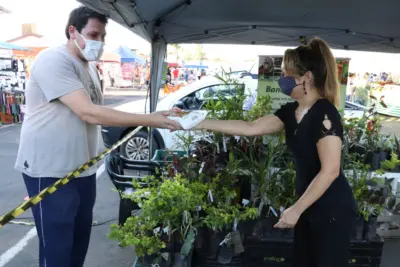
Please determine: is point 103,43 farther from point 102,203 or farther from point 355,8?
point 102,203

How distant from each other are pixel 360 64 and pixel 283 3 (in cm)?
1968

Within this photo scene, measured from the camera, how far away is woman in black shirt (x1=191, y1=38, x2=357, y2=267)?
1531 mm

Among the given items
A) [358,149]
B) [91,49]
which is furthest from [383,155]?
[91,49]

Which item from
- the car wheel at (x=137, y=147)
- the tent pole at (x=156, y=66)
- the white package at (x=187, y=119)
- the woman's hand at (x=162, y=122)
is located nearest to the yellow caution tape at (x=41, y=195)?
the woman's hand at (x=162, y=122)

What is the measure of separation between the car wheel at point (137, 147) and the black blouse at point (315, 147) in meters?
4.74

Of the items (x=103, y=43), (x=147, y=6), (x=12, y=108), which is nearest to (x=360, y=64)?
(x=12, y=108)

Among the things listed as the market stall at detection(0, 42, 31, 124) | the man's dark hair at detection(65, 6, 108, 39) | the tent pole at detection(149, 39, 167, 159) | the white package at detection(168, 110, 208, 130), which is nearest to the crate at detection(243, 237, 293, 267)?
the white package at detection(168, 110, 208, 130)

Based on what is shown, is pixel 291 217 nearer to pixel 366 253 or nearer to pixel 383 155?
pixel 366 253

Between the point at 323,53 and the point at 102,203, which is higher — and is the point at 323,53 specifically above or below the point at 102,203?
above

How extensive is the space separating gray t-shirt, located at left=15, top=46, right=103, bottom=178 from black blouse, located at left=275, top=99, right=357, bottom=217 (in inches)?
44.0

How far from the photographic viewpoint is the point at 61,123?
5.67ft

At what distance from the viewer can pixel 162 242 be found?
80.0 inches

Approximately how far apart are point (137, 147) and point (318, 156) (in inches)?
196

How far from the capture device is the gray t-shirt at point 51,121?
1653 mm
